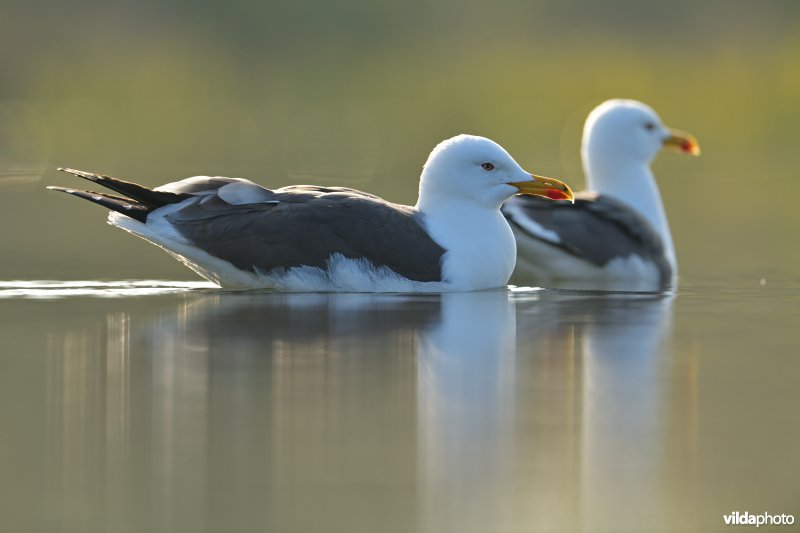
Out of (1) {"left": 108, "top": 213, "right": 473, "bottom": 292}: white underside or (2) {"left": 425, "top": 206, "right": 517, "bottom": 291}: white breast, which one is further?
(2) {"left": 425, "top": 206, "right": 517, "bottom": 291}: white breast

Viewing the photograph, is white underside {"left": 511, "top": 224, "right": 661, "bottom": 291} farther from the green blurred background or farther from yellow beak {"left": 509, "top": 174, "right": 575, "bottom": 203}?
the green blurred background

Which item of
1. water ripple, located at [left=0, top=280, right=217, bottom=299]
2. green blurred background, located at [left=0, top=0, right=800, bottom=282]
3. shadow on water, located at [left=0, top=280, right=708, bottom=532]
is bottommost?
shadow on water, located at [left=0, top=280, right=708, bottom=532]

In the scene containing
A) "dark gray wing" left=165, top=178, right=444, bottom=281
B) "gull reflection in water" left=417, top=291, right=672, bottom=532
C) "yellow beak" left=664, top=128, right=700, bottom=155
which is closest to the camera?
"gull reflection in water" left=417, top=291, right=672, bottom=532

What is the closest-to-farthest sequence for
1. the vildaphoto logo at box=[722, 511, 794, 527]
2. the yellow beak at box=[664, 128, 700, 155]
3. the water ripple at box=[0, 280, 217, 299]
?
1. the vildaphoto logo at box=[722, 511, 794, 527]
2. the water ripple at box=[0, 280, 217, 299]
3. the yellow beak at box=[664, 128, 700, 155]

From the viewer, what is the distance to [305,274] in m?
10.4

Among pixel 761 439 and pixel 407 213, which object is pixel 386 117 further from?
pixel 761 439

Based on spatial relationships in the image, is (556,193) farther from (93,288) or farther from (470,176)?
(93,288)

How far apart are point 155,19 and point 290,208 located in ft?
106

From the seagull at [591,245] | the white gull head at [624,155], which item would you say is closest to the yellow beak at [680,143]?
the white gull head at [624,155]

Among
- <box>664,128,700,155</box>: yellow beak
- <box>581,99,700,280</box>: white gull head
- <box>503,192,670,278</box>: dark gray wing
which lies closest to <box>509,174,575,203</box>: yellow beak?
<box>503,192,670,278</box>: dark gray wing

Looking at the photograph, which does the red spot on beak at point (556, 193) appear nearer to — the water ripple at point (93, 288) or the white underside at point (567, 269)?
the white underside at point (567, 269)

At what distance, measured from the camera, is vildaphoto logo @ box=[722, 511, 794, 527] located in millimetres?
5363

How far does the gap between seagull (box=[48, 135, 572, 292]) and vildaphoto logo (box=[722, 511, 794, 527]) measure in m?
5.14

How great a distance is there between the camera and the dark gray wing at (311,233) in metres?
10.3
